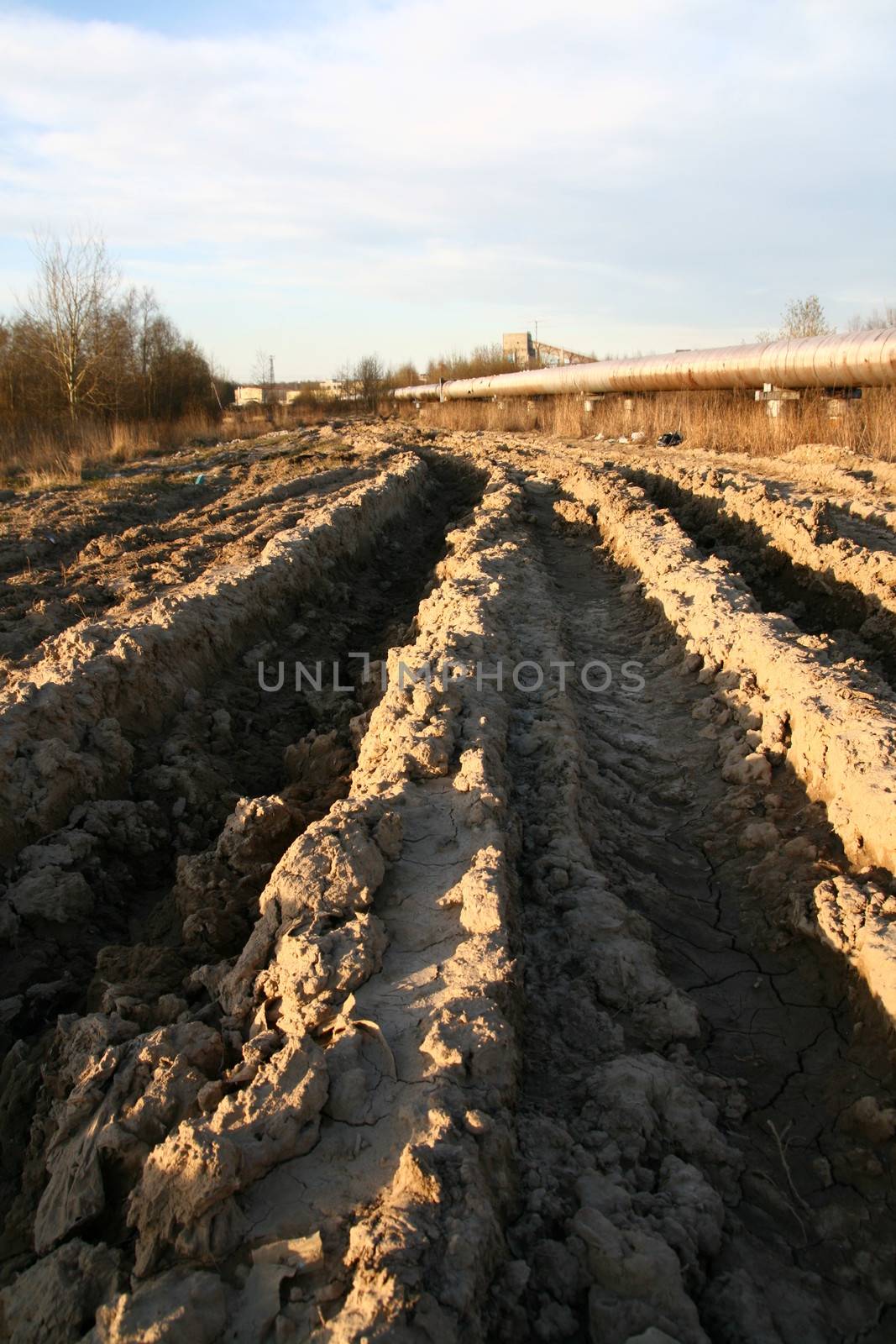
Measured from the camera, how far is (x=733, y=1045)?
3.16 metres

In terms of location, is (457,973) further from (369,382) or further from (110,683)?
(369,382)

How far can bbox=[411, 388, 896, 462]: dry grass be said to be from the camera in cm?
1434

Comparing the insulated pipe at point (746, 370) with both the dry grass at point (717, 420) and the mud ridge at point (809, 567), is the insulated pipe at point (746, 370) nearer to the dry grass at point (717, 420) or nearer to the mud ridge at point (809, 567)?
the dry grass at point (717, 420)

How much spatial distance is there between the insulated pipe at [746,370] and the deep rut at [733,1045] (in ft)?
37.2

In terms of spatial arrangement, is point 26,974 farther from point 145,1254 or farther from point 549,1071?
point 549,1071

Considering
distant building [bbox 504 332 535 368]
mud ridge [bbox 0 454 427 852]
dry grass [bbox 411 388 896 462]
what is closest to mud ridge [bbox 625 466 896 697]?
mud ridge [bbox 0 454 427 852]

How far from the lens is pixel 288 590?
8266 mm

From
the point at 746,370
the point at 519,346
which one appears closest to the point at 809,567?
the point at 746,370

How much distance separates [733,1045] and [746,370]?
55.3ft

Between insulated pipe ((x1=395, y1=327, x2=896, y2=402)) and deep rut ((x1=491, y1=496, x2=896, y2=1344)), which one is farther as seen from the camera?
insulated pipe ((x1=395, y1=327, x2=896, y2=402))

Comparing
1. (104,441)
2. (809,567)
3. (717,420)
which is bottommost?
(809,567)

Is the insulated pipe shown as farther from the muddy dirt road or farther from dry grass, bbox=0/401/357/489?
dry grass, bbox=0/401/357/489

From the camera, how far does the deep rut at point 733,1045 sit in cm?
220

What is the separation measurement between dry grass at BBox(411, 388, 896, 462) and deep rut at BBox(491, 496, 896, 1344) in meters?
11.0
